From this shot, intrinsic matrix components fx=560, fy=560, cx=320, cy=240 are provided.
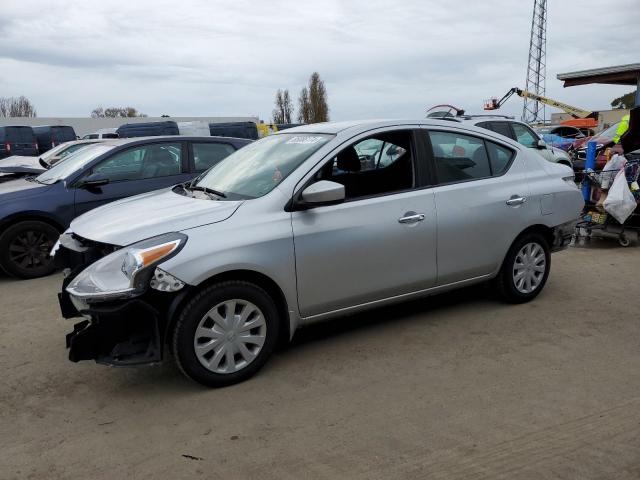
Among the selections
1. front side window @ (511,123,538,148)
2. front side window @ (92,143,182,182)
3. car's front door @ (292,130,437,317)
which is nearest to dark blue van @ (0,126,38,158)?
front side window @ (92,143,182,182)

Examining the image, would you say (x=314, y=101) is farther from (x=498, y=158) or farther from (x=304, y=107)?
(x=498, y=158)

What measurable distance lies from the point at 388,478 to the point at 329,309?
4.96ft

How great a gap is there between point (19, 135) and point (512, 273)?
2198 cm

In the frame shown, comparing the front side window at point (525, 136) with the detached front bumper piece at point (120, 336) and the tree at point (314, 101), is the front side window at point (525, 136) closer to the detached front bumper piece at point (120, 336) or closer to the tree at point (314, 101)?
the detached front bumper piece at point (120, 336)

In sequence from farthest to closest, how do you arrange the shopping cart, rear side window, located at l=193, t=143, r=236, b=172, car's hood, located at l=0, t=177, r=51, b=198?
rear side window, located at l=193, t=143, r=236, b=172 < the shopping cart < car's hood, located at l=0, t=177, r=51, b=198

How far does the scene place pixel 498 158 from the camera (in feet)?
16.2

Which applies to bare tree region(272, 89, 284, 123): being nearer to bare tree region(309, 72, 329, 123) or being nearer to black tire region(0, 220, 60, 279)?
bare tree region(309, 72, 329, 123)

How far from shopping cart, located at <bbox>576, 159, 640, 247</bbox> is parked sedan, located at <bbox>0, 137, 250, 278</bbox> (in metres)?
5.05

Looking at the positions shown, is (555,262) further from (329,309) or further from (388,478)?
(388,478)

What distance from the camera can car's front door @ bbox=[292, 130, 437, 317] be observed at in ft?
12.7

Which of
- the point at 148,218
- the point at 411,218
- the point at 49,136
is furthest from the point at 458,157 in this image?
the point at 49,136

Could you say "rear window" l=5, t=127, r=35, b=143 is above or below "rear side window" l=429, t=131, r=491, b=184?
above

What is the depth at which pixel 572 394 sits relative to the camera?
11.3ft

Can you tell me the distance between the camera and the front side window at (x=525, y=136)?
11.8m
